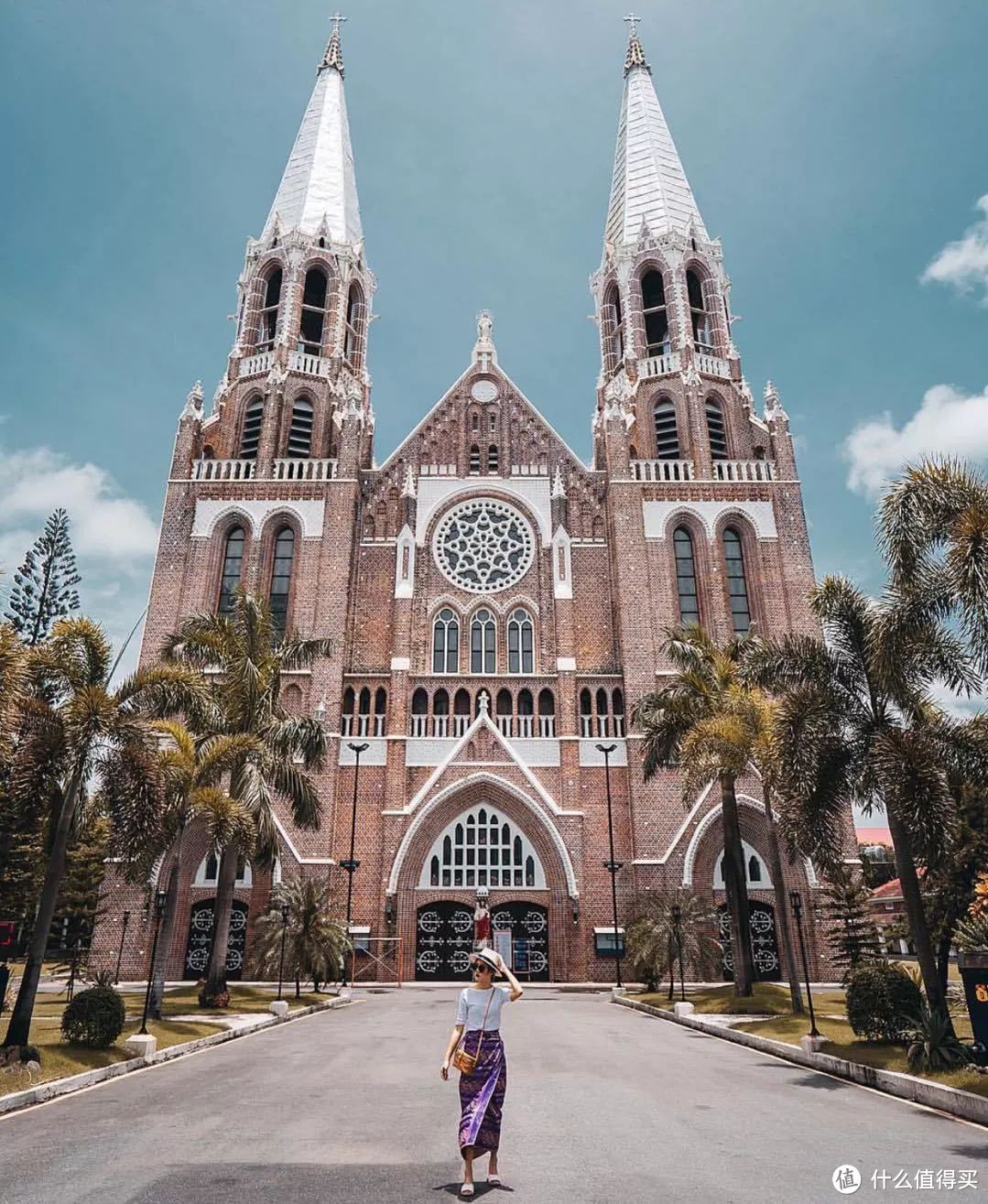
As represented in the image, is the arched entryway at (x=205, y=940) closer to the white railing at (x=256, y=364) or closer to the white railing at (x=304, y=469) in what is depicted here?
the white railing at (x=304, y=469)

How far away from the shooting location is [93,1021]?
491 inches

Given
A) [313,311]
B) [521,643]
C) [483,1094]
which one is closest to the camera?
[483,1094]

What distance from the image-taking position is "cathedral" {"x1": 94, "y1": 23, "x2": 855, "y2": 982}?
3012 centimetres

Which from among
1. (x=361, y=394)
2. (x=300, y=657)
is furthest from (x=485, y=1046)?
(x=361, y=394)

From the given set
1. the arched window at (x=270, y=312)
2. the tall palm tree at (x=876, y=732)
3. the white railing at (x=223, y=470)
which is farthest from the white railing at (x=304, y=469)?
the tall palm tree at (x=876, y=732)

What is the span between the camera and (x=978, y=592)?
11.2m

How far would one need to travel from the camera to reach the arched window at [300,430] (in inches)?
1571

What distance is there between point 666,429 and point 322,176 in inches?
1040

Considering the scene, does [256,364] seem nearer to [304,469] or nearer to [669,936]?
[304,469]

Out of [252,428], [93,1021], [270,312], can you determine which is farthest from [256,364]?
[93,1021]

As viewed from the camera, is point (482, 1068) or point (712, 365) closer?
point (482, 1068)

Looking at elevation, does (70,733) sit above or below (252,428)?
below

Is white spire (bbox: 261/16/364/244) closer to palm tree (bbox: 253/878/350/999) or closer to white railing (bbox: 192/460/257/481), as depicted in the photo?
white railing (bbox: 192/460/257/481)

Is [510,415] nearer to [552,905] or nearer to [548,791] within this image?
[548,791]
